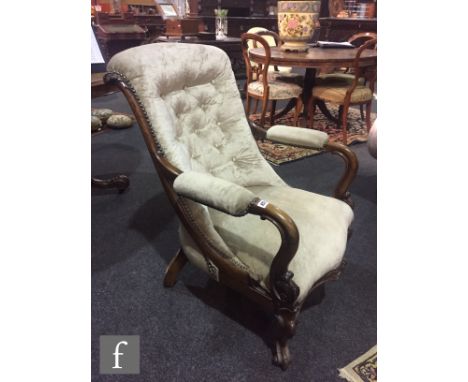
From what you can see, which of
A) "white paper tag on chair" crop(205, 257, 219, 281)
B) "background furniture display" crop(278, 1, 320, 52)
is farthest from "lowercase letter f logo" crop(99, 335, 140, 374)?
"background furniture display" crop(278, 1, 320, 52)

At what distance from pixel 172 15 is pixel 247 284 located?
489cm

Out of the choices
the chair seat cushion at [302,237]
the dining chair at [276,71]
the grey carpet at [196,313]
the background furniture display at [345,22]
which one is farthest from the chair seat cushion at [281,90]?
the background furniture display at [345,22]

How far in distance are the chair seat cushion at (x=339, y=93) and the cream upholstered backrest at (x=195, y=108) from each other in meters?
1.71

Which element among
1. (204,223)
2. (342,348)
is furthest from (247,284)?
(342,348)

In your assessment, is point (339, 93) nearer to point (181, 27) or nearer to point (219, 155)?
point (219, 155)

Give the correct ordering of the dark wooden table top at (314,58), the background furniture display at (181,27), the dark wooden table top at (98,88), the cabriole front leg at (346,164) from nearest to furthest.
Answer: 1. the cabriole front leg at (346,164)
2. the dark wooden table top at (98,88)
3. the dark wooden table top at (314,58)
4. the background furniture display at (181,27)

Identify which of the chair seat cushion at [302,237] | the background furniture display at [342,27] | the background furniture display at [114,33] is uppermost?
the background furniture display at [342,27]

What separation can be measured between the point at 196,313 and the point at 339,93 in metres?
2.27

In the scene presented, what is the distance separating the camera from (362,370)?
1.20m

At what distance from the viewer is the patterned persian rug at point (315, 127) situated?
283cm

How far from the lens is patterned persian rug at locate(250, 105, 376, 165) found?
2.83 meters

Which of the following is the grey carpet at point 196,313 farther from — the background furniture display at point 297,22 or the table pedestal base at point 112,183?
the background furniture display at point 297,22

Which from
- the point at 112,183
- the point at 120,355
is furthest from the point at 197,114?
the point at 112,183
